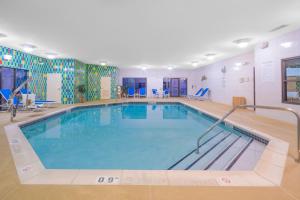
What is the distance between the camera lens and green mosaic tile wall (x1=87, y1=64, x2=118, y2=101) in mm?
12398

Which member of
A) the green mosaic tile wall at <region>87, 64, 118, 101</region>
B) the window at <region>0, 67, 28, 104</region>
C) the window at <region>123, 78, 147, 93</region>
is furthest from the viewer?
the window at <region>123, 78, 147, 93</region>

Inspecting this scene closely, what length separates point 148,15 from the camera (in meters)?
3.77

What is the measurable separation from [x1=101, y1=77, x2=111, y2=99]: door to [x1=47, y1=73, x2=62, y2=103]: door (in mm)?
3476

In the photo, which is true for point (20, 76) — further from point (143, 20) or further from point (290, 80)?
point (290, 80)

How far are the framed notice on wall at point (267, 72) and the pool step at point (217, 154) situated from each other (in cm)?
248

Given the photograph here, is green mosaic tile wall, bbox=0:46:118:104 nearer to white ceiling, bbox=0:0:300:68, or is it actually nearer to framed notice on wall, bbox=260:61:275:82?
white ceiling, bbox=0:0:300:68

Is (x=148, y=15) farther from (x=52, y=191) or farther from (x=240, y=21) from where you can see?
(x=52, y=191)

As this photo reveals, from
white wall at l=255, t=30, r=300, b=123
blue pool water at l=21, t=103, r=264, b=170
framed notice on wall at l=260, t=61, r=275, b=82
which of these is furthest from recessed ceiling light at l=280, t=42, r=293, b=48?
blue pool water at l=21, t=103, r=264, b=170

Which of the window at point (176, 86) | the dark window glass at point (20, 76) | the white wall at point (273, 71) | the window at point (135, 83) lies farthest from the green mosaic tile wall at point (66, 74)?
the white wall at point (273, 71)

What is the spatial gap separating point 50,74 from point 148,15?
27.0ft

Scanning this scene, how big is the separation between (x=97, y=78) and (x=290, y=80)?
1089cm

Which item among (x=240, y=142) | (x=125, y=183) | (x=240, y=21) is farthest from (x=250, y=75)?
(x=125, y=183)

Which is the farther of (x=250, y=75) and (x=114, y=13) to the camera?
(x=250, y=75)

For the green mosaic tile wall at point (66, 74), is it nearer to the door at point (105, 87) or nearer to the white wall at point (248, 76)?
the door at point (105, 87)
